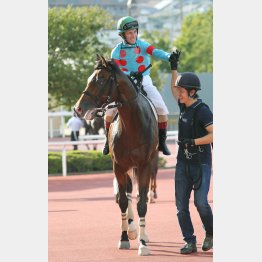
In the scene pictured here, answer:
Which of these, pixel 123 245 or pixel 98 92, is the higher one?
pixel 98 92

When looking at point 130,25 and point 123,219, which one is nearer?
point 130,25

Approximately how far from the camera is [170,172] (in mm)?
26094

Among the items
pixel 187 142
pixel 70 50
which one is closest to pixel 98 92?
pixel 187 142

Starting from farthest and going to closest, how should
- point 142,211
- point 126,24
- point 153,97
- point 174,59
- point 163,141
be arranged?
point 163,141 < point 153,97 < point 126,24 < point 142,211 < point 174,59

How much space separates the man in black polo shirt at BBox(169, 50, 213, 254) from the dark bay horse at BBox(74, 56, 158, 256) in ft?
2.22

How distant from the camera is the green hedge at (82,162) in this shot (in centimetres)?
2670

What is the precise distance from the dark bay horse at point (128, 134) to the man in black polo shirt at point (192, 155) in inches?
26.7

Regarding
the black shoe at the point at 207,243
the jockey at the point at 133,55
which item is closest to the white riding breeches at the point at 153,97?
the jockey at the point at 133,55

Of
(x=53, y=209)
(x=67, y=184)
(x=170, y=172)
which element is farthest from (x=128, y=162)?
(x=170, y=172)

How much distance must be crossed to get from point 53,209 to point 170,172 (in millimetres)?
9483

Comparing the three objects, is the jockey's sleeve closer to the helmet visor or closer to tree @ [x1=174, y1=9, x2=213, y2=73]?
the helmet visor

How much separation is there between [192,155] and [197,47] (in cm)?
5485

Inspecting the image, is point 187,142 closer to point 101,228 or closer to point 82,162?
point 101,228

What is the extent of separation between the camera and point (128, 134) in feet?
35.5
